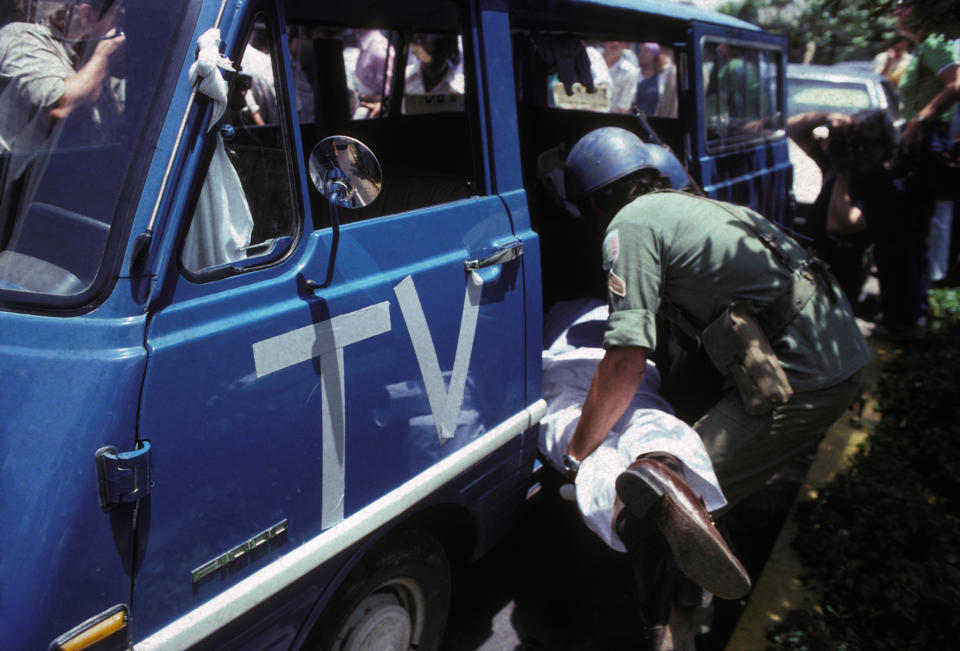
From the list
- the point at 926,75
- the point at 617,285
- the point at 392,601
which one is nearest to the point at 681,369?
the point at 617,285

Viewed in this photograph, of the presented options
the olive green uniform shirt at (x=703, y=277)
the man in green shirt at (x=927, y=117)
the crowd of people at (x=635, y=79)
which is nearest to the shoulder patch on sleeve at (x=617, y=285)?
the olive green uniform shirt at (x=703, y=277)

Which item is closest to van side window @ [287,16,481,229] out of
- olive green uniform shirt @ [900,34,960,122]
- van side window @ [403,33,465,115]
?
van side window @ [403,33,465,115]

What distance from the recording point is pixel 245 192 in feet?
5.34

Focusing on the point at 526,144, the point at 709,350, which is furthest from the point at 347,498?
the point at 526,144

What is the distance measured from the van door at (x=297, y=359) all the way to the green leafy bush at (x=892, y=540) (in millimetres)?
1470

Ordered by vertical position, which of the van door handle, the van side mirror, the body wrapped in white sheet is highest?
the van side mirror

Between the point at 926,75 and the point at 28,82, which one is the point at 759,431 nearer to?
the point at 28,82

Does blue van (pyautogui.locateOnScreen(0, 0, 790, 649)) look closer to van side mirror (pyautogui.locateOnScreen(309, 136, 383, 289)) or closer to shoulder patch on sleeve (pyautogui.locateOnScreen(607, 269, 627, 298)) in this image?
van side mirror (pyautogui.locateOnScreen(309, 136, 383, 289))

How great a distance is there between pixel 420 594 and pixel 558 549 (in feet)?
3.64

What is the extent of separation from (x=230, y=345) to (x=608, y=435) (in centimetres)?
140

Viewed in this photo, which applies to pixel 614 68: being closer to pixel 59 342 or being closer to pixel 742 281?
pixel 742 281

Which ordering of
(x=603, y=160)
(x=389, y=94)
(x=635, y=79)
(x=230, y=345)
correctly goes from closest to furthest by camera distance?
(x=230, y=345), (x=603, y=160), (x=389, y=94), (x=635, y=79)

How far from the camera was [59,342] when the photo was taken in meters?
1.35

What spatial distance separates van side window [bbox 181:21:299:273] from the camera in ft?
5.00
